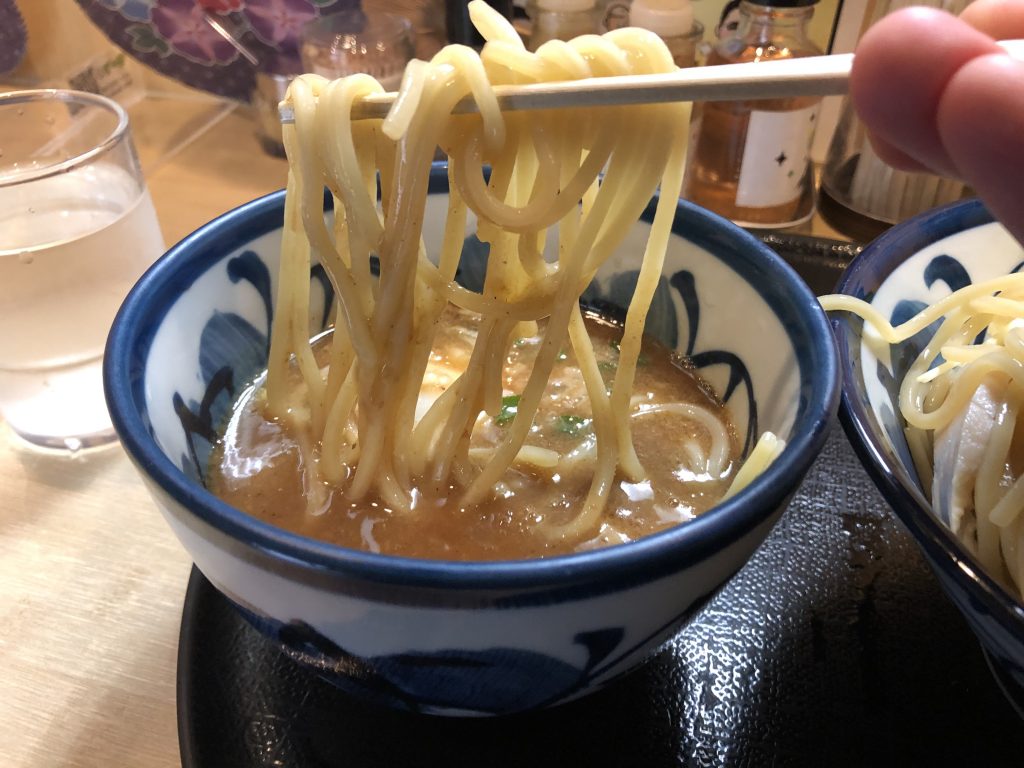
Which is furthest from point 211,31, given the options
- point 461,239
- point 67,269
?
point 461,239

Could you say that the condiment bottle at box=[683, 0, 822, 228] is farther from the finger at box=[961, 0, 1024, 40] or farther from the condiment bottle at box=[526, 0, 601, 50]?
the finger at box=[961, 0, 1024, 40]

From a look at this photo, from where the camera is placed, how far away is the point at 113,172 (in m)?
1.07

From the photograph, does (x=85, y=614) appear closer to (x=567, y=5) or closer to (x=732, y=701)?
(x=732, y=701)

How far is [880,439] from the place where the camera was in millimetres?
637

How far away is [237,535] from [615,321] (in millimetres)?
614

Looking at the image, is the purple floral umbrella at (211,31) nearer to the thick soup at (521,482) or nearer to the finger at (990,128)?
the thick soup at (521,482)

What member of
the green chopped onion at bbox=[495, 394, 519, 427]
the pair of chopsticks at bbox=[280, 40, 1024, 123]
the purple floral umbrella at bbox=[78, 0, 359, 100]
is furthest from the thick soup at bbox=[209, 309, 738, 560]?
the purple floral umbrella at bbox=[78, 0, 359, 100]

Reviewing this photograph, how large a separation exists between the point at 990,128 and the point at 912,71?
2.1 inches

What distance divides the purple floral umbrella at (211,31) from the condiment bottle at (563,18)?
476 millimetres

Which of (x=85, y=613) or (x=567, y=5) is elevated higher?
(x=567, y=5)

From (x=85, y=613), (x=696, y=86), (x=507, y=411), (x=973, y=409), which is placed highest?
(x=696, y=86)

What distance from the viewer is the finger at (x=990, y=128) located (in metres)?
0.41

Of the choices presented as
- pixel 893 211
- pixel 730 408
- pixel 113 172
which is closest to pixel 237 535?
pixel 730 408

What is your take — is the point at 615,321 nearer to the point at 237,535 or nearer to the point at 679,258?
the point at 679,258
